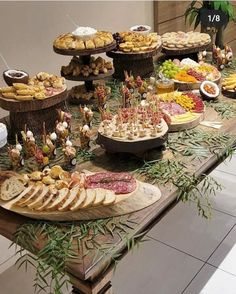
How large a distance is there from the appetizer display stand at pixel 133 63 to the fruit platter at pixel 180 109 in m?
0.39

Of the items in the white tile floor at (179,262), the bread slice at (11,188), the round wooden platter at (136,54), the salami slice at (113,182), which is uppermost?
the round wooden platter at (136,54)

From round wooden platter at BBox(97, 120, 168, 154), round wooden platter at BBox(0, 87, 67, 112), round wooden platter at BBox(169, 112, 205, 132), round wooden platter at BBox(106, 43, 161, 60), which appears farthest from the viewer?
round wooden platter at BBox(106, 43, 161, 60)

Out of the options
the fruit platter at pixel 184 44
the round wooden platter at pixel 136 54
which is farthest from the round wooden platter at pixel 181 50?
the round wooden platter at pixel 136 54

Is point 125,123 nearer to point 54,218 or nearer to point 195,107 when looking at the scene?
point 195,107

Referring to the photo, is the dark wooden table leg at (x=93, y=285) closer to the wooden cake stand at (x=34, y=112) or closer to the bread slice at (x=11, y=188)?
the bread slice at (x=11, y=188)

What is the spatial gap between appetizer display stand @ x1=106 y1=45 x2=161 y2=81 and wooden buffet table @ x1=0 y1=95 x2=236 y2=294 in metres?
0.95

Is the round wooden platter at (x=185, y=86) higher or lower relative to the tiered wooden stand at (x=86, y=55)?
lower

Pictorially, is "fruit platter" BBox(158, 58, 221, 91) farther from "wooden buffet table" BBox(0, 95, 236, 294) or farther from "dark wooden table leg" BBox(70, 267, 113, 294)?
"dark wooden table leg" BBox(70, 267, 113, 294)

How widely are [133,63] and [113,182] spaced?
133cm

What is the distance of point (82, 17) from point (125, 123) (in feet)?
5.99

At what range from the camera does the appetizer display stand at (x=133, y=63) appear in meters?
2.41

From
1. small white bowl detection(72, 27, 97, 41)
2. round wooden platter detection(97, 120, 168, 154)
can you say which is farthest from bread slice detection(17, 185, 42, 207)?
small white bowl detection(72, 27, 97, 41)

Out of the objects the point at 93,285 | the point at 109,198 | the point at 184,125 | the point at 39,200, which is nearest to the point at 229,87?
the point at 184,125

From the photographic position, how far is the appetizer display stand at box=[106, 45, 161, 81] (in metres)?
2.41
